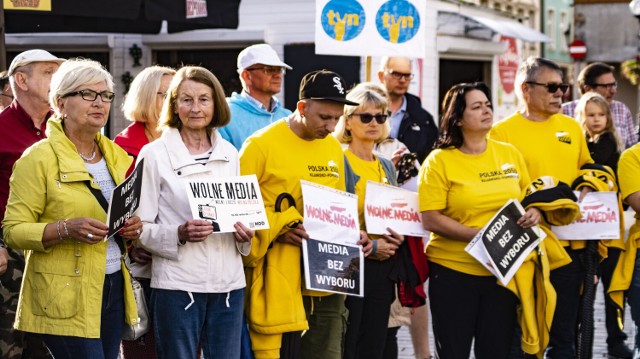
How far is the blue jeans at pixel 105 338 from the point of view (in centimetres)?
520

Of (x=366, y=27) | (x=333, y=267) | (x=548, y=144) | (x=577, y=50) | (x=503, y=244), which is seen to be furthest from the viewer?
(x=577, y=50)

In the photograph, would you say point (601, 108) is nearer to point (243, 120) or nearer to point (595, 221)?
point (595, 221)

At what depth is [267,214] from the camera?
6.13 metres

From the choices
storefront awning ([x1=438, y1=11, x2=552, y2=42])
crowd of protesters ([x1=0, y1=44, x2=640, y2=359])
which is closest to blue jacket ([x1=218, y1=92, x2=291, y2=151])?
crowd of protesters ([x1=0, y1=44, x2=640, y2=359])

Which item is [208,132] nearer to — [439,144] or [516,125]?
[439,144]

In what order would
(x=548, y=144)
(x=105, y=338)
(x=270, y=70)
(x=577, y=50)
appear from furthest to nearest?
(x=577, y=50) < (x=270, y=70) < (x=548, y=144) < (x=105, y=338)

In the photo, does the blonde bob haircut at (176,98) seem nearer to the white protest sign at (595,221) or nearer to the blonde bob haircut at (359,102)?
the blonde bob haircut at (359,102)

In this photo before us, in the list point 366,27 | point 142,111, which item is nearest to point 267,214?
point 142,111

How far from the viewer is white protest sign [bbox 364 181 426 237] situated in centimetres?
697

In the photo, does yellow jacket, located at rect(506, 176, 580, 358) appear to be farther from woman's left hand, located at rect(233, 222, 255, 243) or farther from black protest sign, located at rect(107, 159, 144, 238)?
black protest sign, located at rect(107, 159, 144, 238)

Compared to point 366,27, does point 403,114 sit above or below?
below

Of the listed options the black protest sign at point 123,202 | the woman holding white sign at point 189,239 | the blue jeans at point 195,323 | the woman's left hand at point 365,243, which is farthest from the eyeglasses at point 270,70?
the black protest sign at point 123,202

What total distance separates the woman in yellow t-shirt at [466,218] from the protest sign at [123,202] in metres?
2.12

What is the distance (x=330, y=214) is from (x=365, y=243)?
0.43 meters
